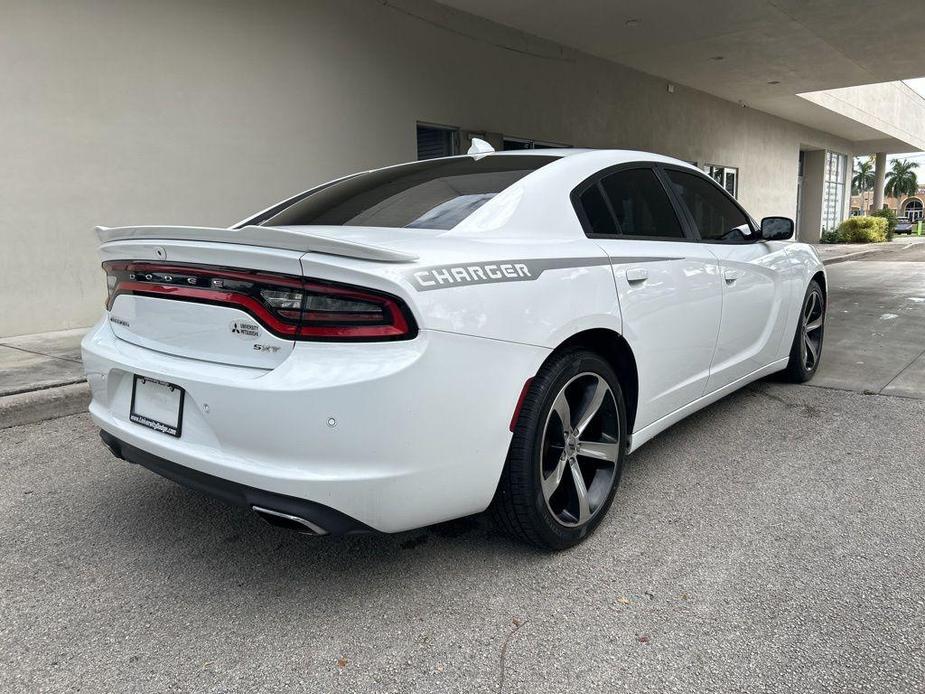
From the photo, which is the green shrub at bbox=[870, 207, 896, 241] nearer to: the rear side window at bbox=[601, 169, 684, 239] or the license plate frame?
the rear side window at bbox=[601, 169, 684, 239]

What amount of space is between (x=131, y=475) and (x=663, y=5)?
398 inches

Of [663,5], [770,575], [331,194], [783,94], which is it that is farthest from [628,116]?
[770,575]

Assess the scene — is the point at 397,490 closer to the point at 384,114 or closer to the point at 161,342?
the point at 161,342

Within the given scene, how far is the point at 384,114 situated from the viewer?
9.66 m

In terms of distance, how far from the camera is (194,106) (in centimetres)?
764

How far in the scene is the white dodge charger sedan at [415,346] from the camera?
79.8 inches

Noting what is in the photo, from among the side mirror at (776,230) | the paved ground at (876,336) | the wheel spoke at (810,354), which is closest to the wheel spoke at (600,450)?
the side mirror at (776,230)

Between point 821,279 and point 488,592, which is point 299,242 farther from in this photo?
point 821,279

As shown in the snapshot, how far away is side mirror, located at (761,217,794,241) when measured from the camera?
4.11 m

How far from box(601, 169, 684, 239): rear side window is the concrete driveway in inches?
46.3

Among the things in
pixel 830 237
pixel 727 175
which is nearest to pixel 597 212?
pixel 727 175

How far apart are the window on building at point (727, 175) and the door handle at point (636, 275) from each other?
1746 centimetres

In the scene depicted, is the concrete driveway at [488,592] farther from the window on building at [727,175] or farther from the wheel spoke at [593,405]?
the window on building at [727,175]

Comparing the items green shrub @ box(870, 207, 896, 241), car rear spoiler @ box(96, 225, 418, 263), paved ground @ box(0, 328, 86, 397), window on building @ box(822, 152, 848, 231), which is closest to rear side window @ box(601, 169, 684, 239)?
car rear spoiler @ box(96, 225, 418, 263)
